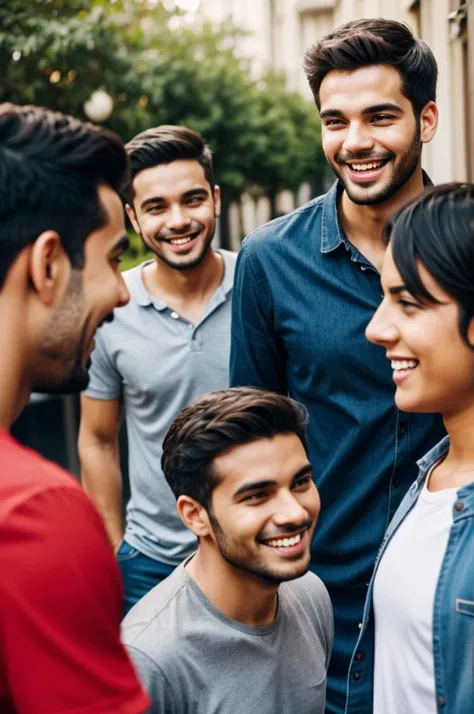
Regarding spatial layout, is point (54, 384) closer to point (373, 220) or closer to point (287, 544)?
point (287, 544)

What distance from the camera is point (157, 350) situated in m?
4.41

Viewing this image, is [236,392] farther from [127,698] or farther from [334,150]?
[127,698]

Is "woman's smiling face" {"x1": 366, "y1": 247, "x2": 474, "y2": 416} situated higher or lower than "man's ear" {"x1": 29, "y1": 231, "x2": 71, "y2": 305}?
lower

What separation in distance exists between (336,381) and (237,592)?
0.76 meters

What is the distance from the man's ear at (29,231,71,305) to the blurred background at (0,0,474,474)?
4.14 m

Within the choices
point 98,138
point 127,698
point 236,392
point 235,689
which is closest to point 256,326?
point 236,392

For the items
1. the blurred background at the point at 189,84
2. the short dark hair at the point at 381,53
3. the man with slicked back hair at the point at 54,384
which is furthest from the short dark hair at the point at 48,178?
the blurred background at the point at 189,84

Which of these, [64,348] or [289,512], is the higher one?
[64,348]

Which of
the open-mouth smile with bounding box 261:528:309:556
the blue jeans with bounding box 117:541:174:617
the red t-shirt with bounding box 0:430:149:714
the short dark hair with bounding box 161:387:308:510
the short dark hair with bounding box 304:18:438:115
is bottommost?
the blue jeans with bounding box 117:541:174:617

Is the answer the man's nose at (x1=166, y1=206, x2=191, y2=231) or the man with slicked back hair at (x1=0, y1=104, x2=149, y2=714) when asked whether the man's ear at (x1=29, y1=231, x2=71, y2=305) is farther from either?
the man's nose at (x1=166, y1=206, x2=191, y2=231)

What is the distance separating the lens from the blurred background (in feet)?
25.1

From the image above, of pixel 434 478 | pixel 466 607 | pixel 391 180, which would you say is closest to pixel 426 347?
pixel 434 478

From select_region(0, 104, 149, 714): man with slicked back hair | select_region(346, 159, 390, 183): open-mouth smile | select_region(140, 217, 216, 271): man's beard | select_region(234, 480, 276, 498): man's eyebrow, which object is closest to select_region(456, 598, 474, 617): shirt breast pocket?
select_region(234, 480, 276, 498): man's eyebrow

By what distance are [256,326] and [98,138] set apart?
1696mm
